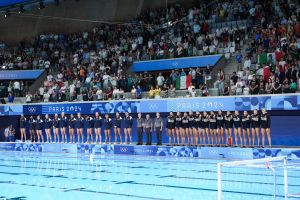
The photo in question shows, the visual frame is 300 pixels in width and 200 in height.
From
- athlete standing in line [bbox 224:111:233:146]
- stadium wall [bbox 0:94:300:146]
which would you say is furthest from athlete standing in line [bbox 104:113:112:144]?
athlete standing in line [bbox 224:111:233:146]

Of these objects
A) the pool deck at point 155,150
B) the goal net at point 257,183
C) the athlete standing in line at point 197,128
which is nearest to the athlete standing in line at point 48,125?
the pool deck at point 155,150

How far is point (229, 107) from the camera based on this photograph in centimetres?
2120

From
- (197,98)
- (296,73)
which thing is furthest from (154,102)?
(296,73)

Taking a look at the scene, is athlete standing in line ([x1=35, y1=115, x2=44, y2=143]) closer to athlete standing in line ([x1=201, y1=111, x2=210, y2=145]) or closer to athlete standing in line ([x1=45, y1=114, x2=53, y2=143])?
athlete standing in line ([x1=45, y1=114, x2=53, y2=143])

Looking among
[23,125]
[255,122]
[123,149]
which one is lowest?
[123,149]

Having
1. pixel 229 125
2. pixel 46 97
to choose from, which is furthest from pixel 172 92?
pixel 46 97

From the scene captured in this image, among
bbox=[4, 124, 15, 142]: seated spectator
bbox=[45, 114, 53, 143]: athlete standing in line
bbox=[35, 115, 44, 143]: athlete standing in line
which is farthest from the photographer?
bbox=[4, 124, 15, 142]: seated spectator

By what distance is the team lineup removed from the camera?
2066cm

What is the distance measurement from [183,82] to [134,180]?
1029cm

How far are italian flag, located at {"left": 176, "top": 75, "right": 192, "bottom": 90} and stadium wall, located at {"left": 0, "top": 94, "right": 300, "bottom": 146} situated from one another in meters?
1.10

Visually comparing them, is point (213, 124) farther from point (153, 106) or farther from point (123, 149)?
point (123, 149)

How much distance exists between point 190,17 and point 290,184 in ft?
57.6

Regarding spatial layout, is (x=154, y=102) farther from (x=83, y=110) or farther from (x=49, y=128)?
(x=49, y=128)

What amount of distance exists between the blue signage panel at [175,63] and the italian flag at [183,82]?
1.40 m
